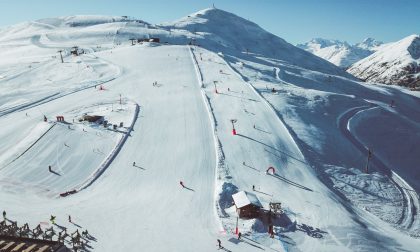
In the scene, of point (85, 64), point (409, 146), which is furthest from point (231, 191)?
point (85, 64)

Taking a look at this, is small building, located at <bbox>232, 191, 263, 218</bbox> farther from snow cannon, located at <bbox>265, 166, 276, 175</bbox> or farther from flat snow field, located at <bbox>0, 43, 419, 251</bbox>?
snow cannon, located at <bbox>265, 166, 276, 175</bbox>

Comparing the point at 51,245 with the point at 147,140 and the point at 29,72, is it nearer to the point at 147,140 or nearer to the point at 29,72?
the point at 147,140

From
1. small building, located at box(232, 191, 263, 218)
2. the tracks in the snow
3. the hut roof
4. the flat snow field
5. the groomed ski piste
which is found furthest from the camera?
the tracks in the snow

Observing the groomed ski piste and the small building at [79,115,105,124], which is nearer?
the groomed ski piste

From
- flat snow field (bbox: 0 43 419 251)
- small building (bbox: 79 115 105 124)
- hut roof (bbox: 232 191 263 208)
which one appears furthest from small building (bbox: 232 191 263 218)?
small building (bbox: 79 115 105 124)

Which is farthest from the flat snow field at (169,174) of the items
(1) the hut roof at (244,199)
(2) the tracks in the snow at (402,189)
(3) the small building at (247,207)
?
(2) the tracks in the snow at (402,189)

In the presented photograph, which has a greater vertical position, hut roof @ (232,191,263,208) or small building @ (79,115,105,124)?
small building @ (79,115,105,124)
